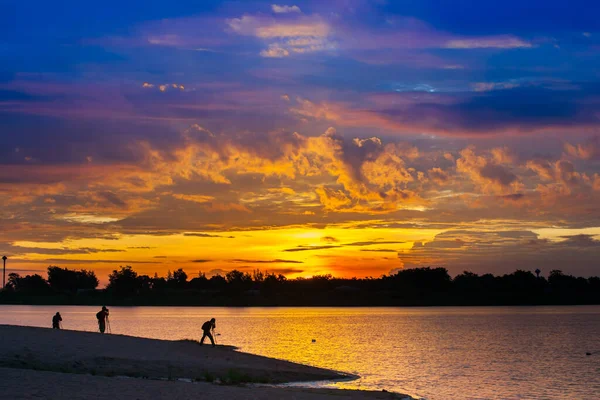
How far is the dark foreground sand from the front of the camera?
27938 mm

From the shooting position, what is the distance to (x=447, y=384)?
48.8 m

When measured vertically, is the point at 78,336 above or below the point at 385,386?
above

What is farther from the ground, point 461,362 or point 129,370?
point 129,370

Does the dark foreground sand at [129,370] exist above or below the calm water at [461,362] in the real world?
above

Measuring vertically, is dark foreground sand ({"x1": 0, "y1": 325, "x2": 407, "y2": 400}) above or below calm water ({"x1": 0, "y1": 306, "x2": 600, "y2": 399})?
above

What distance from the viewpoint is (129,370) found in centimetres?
3778

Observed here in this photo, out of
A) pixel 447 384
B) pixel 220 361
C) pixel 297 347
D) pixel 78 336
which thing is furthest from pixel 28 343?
pixel 297 347

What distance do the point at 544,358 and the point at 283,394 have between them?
4539 centimetres

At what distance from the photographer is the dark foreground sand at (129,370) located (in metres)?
27.9

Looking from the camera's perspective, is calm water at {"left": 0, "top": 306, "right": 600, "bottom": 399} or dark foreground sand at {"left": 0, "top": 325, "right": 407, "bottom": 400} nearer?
dark foreground sand at {"left": 0, "top": 325, "right": 407, "bottom": 400}

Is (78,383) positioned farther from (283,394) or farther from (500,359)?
(500,359)

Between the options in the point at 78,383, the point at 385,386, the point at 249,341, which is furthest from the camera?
the point at 249,341

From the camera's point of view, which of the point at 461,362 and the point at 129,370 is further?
the point at 461,362

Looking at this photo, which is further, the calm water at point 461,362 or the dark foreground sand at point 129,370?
the calm water at point 461,362
